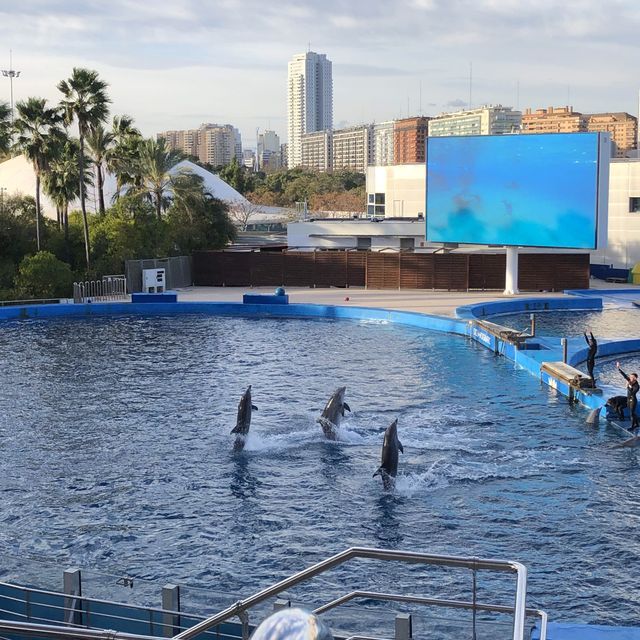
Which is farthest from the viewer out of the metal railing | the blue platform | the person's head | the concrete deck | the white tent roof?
the white tent roof

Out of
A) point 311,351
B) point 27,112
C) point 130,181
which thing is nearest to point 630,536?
point 311,351

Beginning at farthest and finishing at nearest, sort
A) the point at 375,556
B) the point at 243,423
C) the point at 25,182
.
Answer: the point at 25,182
the point at 243,423
the point at 375,556

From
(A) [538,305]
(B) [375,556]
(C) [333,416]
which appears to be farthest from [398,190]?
(B) [375,556]

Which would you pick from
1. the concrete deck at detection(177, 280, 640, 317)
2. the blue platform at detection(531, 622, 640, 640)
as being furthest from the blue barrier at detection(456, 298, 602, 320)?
the blue platform at detection(531, 622, 640, 640)

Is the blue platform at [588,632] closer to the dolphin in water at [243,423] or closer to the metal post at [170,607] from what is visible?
the metal post at [170,607]

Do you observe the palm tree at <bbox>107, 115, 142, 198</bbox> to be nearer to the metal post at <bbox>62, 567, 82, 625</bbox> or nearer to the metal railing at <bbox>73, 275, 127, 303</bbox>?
the metal railing at <bbox>73, 275, 127, 303</bbox>

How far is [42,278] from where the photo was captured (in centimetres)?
3844

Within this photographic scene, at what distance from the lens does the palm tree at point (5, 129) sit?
40.9 metres

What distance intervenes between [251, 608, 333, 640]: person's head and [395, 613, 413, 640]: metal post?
→ 423cm

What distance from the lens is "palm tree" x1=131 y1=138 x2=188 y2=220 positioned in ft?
152

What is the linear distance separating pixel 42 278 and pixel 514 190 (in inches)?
741

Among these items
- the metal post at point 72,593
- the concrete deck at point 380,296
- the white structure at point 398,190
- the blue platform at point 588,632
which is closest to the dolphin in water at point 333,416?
the blue platform at point 588,632

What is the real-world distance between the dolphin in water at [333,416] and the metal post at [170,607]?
9984 millimetres

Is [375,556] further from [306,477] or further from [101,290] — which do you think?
[101,290]
